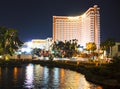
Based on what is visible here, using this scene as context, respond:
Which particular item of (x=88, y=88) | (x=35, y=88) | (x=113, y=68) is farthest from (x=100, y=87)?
(x=35, y=88)

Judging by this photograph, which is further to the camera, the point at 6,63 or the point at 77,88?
the point at 6,63

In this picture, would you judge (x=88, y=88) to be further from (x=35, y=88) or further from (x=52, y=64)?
(x=52, y=64)

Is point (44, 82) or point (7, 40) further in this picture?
point (7, 40)

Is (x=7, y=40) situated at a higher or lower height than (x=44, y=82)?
higher

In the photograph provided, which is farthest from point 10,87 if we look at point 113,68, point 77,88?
point 113,68

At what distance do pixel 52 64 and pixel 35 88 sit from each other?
82511mm

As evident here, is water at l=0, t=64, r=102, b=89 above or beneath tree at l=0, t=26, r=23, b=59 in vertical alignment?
beneath

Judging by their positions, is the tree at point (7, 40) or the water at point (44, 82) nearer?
the water at point (44, 82)

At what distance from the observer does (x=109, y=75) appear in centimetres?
5812

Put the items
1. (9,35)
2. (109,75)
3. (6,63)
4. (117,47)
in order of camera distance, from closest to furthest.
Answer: (109,75), (6,63), (9,35), (117,47)

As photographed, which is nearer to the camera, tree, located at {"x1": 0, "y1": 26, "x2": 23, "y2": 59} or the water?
the water

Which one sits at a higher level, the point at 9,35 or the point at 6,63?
the point at 9,35

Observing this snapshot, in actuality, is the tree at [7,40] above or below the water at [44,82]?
above

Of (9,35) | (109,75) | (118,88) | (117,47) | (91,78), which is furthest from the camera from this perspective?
(117,47)
